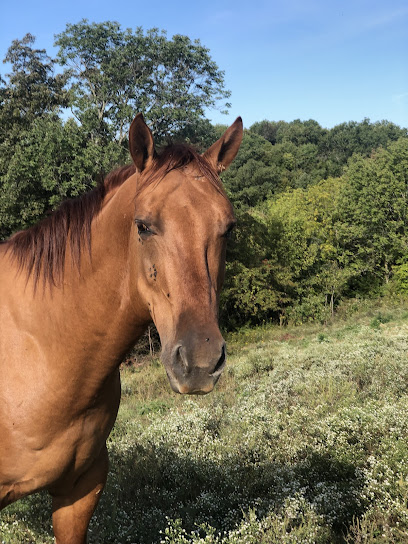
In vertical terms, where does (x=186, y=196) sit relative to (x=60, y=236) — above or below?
above

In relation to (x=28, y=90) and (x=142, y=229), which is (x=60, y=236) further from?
(x=28, y=90)

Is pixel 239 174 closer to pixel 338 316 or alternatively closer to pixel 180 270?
pixel 338 316

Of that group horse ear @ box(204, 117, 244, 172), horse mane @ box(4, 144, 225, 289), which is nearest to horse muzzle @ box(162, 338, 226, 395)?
horse mane @ box(4, 144, 225, 289)

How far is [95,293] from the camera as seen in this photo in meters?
2.08

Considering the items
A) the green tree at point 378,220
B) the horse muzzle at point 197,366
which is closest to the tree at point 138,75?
Result: the green tree at point 378,220

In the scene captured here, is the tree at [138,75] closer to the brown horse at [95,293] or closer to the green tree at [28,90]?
the green tree at [28,90]

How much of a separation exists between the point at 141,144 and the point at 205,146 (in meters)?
17.4

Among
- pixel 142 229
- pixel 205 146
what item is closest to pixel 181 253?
pixel 142 229

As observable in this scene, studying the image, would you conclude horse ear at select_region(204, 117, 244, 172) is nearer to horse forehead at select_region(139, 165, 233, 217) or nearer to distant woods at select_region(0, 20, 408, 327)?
horse forehead at select_region(139, 165, 233, 217)

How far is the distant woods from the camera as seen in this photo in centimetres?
1842

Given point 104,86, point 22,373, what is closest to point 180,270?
point 22,373

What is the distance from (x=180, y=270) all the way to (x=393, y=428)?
3260mm

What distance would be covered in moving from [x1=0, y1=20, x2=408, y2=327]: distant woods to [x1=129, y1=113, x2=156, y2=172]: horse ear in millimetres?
12481

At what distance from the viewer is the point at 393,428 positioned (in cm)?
382
